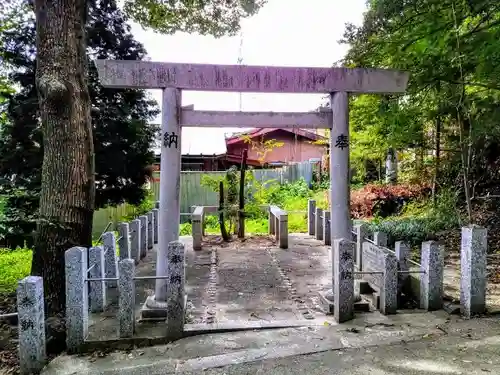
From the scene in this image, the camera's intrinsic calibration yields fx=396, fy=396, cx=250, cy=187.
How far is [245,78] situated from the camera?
4746 mm

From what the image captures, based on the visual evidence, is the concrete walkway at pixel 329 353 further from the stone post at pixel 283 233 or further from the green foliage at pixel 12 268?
the stone post at pixel 283 233

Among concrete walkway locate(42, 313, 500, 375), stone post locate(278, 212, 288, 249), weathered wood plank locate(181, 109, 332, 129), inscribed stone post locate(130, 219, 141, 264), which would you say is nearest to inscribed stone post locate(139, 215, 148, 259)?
inscribed stone post locate(130, 219, 141, 264)

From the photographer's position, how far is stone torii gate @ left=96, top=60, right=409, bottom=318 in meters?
4.61

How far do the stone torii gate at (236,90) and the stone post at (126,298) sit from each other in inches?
23.0

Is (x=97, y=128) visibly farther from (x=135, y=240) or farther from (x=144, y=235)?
(x=135, y=240)

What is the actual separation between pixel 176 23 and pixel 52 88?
4169 mm

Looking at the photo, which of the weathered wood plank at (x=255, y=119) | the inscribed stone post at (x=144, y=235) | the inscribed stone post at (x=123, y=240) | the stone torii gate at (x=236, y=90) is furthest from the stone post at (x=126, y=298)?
the inscribed stone post at (x=144, y=235)

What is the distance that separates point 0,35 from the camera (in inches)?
348

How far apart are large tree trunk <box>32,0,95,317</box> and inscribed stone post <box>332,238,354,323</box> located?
3.21 meters

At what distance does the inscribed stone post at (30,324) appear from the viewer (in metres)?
3.48

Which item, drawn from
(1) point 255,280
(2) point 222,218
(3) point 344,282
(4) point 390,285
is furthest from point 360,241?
(2) point 222,218

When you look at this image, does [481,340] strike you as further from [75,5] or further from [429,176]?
[429,176]

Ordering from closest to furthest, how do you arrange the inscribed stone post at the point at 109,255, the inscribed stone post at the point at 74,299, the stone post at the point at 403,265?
the inscribed stone post at the point at 74,299 → the stone post at the point at 403,265 → the inscribed stone post at the point at 109,255

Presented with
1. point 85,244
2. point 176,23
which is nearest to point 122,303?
point 85,244
